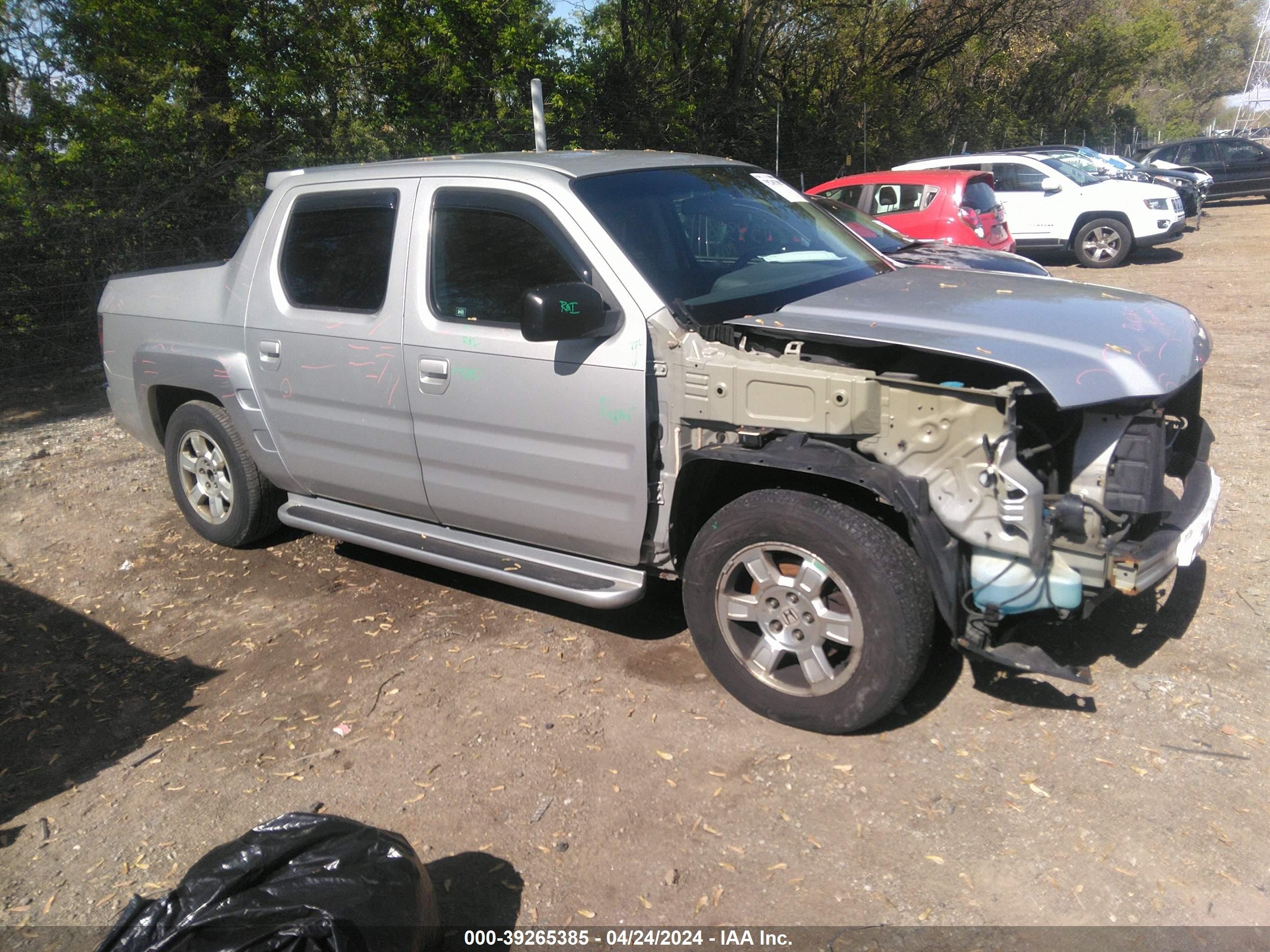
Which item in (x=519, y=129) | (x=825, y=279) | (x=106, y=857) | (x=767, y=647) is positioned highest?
(x=519, y=129)

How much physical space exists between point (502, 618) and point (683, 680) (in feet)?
3.51

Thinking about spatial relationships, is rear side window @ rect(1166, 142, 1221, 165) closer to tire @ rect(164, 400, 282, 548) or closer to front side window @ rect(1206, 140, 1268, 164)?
front side window @ rect(1206, 140, 1268, 164)

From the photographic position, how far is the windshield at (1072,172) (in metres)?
15.8

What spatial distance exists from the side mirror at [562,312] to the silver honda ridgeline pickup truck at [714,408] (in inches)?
0.4

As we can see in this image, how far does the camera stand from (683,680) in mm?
4043

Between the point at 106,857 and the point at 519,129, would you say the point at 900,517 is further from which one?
the point at 519,129

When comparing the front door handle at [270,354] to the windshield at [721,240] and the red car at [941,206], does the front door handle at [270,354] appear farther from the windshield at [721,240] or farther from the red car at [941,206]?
the red car at [941,206]

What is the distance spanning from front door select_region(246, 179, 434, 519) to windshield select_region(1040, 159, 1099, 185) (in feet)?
46.8

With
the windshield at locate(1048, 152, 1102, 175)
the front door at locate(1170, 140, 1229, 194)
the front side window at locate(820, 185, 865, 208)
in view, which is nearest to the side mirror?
the front side window at locate(820, 185, 865, 208)

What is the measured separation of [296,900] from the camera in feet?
7.75

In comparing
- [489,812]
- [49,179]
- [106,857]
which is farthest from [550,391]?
[49,179]

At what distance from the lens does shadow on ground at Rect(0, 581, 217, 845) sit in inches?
149

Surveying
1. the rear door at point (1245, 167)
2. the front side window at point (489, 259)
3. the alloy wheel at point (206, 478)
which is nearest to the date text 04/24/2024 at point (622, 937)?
the front side window at point (489, 259)

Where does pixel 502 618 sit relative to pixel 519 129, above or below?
below
